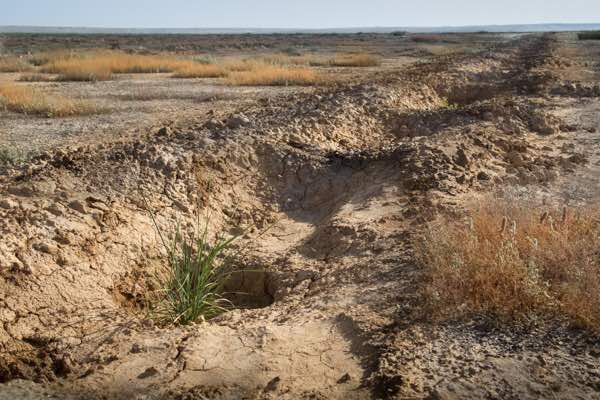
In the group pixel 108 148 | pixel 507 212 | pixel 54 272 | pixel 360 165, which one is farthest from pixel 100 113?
pixel 507 212

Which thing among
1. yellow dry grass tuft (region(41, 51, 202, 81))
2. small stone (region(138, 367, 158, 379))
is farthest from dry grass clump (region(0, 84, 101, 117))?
small stone (region(138, 367, 158, 379))

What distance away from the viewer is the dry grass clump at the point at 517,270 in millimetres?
3447

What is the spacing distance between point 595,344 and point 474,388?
0.77 meters

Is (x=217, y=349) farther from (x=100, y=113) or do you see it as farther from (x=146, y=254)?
(x=100, y=113)

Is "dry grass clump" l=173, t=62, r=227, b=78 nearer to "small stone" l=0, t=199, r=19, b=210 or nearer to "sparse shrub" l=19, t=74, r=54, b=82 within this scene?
"sparse shrub" l=19, t=74, r=54, b=82

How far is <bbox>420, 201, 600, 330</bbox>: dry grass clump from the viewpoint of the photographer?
3447 mm

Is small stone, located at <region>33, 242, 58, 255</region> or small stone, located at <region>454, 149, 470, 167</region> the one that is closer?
small stone, located at <region>33, 242, 58, 255</region>

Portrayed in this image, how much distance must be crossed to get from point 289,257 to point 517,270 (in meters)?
2.10

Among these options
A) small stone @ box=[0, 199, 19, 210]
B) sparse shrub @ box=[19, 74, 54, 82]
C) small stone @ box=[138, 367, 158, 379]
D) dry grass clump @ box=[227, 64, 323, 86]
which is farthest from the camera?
sparse shrub @ box=[19, 74, 54, 82]

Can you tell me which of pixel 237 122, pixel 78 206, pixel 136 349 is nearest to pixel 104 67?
pixel 237 122

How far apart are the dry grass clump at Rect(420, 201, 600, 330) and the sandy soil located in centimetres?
13

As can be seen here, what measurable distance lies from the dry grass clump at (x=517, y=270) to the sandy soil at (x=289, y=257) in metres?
0.13

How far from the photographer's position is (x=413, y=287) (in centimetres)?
397

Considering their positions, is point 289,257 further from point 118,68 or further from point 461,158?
point 118,68
